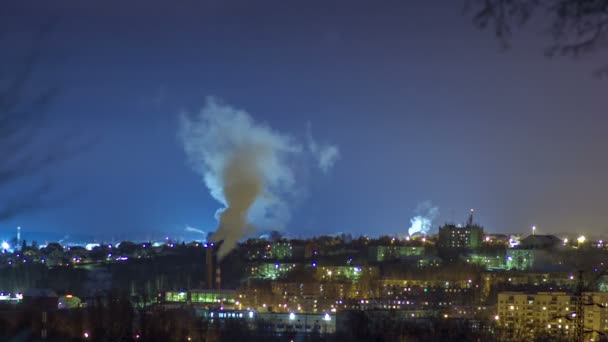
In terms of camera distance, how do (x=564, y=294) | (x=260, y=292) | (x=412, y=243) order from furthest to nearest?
(x=412, y=243), (x=260, y=292), (x=564, y=294)

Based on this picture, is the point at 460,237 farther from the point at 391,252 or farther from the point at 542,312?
the point at 542,312

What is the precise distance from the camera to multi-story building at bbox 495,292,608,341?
59.6 feet

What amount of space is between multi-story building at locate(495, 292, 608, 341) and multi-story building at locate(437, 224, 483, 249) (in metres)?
16.3

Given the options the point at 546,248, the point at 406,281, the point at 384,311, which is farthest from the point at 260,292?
the point at 546,248

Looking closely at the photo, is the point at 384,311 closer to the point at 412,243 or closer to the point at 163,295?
the point at 163,295

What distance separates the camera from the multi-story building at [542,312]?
18.2 meters

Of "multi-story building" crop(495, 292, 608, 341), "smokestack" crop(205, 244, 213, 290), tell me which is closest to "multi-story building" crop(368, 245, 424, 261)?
"smokestack" crop(205, 244, 213, 290)

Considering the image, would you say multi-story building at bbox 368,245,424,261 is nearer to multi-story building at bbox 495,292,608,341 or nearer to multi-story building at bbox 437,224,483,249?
multi-story building at bbox 437,224,483,249

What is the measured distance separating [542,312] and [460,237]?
18.1m

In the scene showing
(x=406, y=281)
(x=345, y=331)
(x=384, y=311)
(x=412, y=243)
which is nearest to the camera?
(x=345, y=331)

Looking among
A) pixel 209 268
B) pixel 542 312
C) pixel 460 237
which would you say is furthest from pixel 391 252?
pixel 542 312

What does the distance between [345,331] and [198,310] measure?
522 cm

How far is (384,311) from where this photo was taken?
20.4m

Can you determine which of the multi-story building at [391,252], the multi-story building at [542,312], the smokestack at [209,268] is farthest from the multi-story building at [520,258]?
the multi-story building at [542,312]
